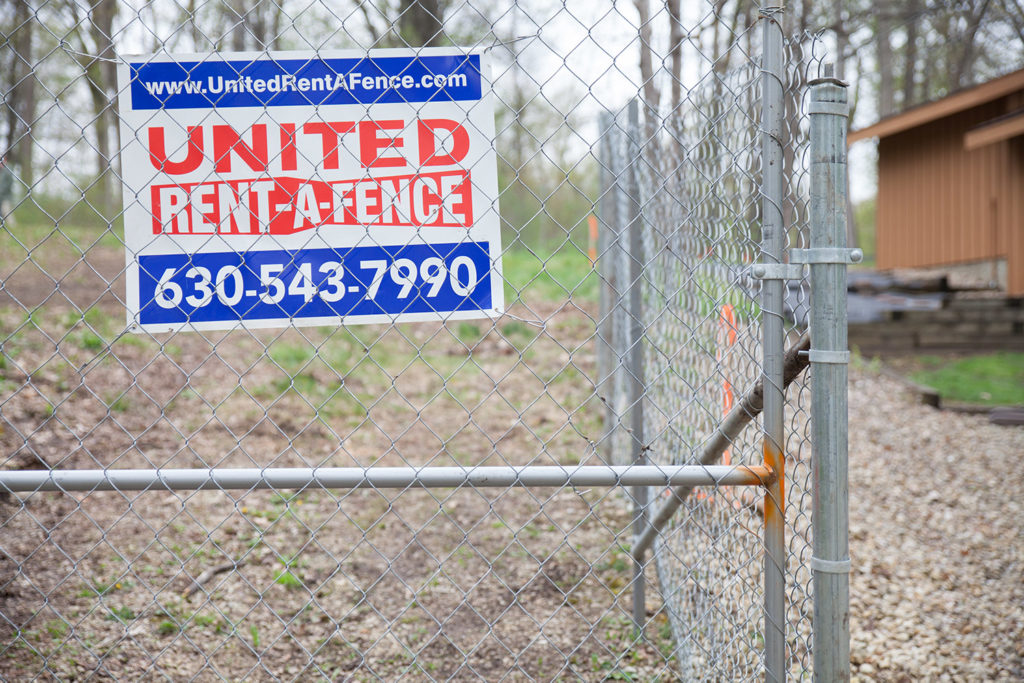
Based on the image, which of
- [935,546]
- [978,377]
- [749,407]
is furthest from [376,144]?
[978,377]

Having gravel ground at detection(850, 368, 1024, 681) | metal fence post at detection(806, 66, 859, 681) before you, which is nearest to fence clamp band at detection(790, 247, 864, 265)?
metal fence post at detection(806, 66, 859, 681)

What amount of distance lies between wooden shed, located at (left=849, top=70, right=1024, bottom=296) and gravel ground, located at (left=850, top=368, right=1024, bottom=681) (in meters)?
6.49

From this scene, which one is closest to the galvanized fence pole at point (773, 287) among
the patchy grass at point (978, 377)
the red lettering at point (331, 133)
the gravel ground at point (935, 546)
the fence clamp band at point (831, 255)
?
the fence clamp band at point (831, 255)

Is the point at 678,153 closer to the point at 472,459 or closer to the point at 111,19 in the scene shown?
the point at 472,459

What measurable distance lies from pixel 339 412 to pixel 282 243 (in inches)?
176

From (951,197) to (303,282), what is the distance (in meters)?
14.8

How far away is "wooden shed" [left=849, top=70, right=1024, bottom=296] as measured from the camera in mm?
11633

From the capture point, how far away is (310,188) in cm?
180

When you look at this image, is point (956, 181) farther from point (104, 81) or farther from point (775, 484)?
point (104, 81)

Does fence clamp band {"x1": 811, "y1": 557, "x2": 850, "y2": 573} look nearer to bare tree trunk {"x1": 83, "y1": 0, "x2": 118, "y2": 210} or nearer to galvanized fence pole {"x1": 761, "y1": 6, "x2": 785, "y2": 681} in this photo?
galvanized fence pole {"x1": 761, "y1": 6, "x2": 785, "y2": 681}

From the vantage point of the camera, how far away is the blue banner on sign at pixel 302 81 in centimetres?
178

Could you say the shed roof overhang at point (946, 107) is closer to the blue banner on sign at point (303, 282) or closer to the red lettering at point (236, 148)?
the blue banner on sign at point (303, 282)

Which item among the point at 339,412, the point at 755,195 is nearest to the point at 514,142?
the point at 339,412

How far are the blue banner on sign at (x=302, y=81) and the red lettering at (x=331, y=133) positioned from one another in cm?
5
